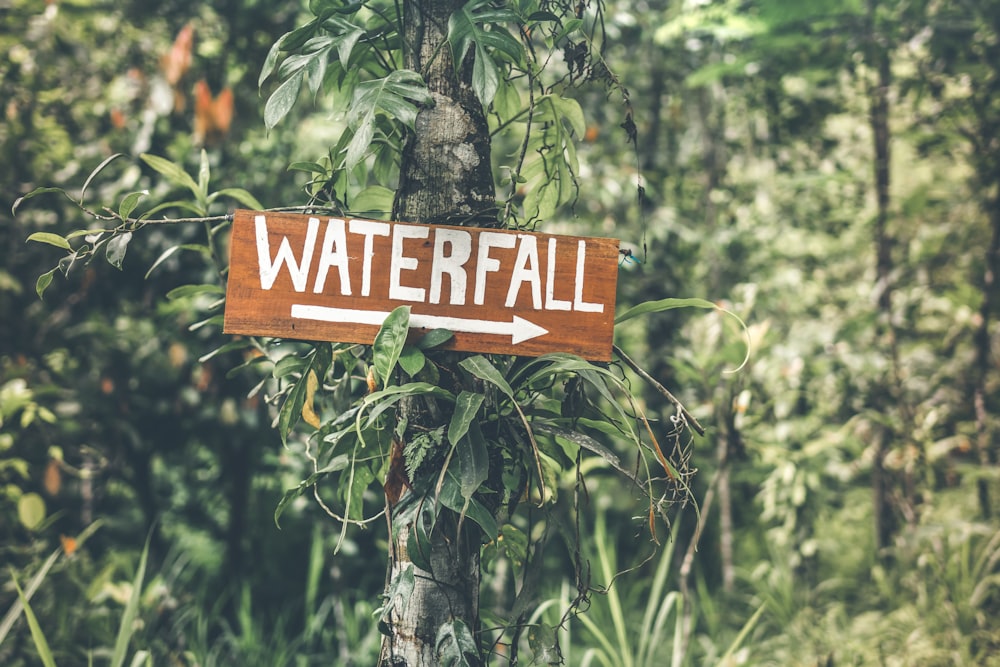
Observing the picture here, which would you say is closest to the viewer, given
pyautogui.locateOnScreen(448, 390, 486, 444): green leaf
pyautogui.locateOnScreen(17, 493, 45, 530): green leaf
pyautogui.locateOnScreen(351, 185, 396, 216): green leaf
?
pyautogui.locateOnScreen(448, 390, 486, 444): green leaf

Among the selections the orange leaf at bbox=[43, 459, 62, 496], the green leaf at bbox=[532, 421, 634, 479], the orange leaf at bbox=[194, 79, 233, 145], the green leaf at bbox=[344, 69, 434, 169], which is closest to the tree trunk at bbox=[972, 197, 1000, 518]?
the green leaf at bbox=[532, 421, 634, 479]

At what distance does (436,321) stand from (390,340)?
0.27 feet

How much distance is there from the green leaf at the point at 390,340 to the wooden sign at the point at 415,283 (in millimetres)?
43

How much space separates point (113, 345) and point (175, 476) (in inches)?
41.2

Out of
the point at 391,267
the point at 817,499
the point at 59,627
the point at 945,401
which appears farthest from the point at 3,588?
the point at 945,401

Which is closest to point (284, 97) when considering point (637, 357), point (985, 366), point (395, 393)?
point (395, 393)

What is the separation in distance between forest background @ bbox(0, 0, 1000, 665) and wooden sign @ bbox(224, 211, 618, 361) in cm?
106

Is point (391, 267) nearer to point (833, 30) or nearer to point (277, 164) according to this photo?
point (277, 164)

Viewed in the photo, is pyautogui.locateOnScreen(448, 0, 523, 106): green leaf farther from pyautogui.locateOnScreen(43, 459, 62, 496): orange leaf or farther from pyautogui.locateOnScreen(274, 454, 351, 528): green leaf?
pyautogui.locateOnScreen(43, 459, 62, 496): orange leaf

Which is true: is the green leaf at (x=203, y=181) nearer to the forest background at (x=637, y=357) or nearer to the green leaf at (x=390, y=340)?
the green leaf at (x=390, y=340)

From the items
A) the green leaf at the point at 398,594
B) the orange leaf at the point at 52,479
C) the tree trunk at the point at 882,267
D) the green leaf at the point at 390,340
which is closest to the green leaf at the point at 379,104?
the green leaf at the point at 390,340

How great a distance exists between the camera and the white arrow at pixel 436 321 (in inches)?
38.8

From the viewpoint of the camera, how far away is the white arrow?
99 cm

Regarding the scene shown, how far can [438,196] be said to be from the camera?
1.05 meters
